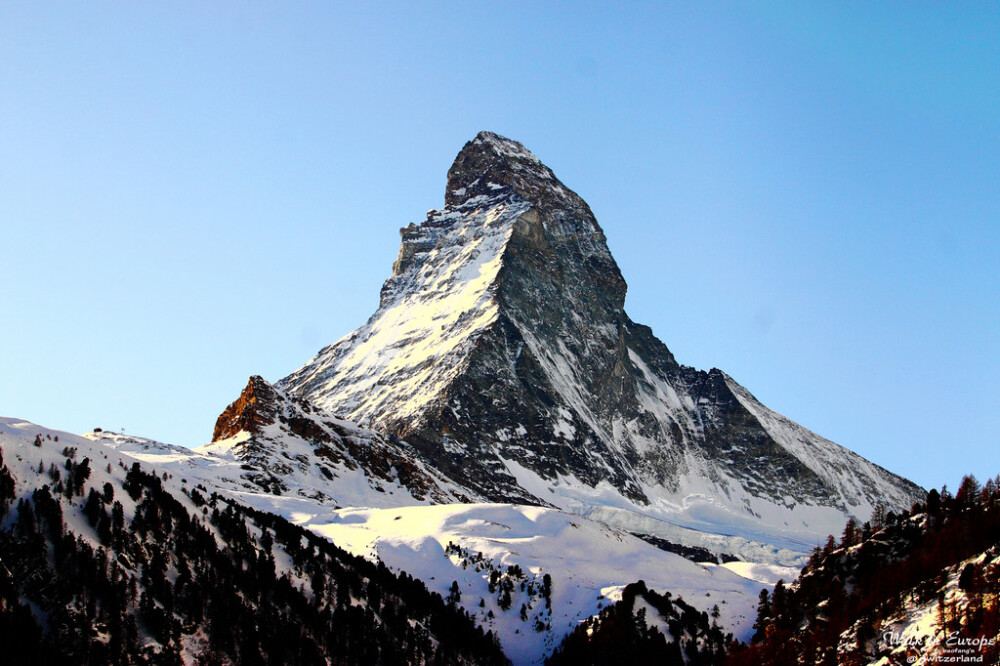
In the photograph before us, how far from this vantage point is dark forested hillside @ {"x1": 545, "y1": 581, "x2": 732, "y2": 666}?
81750mm

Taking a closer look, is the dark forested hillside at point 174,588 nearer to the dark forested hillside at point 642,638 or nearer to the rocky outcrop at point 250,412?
the dark forested hillside at point 642,638

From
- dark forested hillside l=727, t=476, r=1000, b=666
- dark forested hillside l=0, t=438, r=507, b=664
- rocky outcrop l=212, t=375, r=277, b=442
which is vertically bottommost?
dark forested hillside l=0, t=438, r=507, b=664

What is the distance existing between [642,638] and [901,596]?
2763cm

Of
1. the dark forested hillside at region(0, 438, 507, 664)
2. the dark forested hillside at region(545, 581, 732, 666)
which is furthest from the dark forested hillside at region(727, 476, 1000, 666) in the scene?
the dark forested hillside at region(0, 438, 507, 664)

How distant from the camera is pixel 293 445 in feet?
539

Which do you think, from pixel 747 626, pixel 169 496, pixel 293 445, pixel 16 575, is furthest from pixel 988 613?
pixel 293 445

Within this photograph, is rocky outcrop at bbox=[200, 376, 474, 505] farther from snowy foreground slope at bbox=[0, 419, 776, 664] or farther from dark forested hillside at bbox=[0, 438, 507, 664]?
dark forested hillside at bbox=[0, 438, 507, 664]

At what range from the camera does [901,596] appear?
62.2 metres

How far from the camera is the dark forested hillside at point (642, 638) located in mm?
81750

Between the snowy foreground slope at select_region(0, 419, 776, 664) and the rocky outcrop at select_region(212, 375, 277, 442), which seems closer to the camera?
the snowy foreground slope at select_region(0, 419, 776, 664)

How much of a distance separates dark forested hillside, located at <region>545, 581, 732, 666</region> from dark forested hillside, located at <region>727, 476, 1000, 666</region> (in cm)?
507

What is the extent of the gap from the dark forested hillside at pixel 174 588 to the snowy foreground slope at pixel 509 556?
4.15 m

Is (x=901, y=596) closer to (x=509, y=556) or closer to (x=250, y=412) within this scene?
(x=509, y=556)

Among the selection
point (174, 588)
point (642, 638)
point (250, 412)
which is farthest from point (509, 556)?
point (250, 412)
